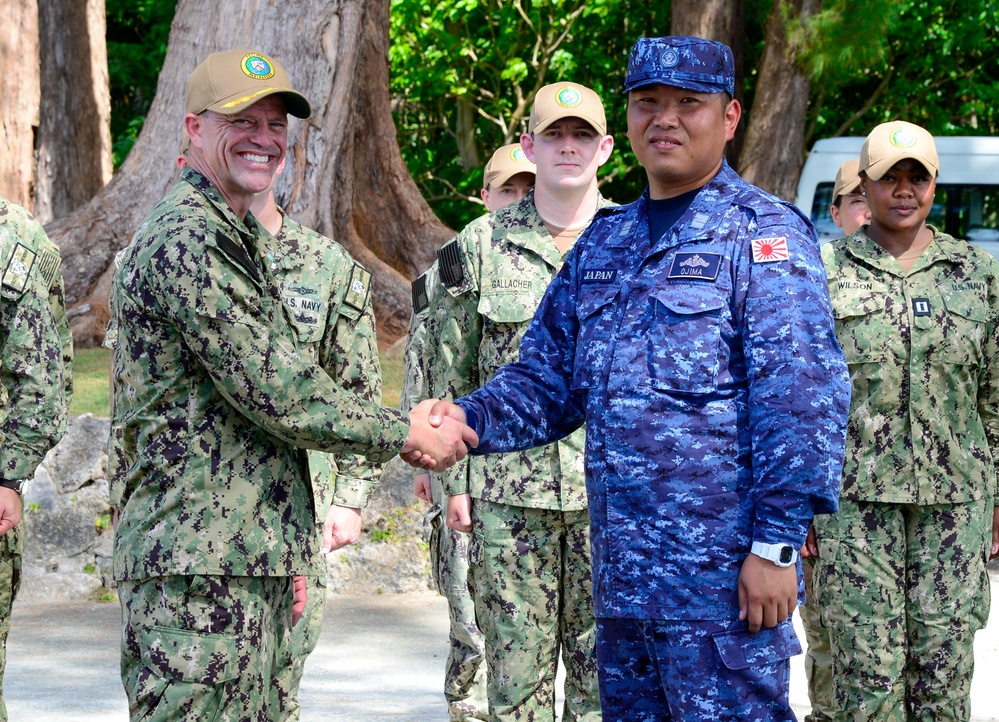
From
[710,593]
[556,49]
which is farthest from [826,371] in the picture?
[556,49]

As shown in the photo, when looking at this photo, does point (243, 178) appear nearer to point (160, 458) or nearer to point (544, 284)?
point (160, 458)

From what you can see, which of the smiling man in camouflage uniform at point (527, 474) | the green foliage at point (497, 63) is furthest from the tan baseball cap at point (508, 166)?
the green foliage at point (497, 63)

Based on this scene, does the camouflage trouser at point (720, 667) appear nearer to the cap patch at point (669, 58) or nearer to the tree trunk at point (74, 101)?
the cap patch at point (669, 58)

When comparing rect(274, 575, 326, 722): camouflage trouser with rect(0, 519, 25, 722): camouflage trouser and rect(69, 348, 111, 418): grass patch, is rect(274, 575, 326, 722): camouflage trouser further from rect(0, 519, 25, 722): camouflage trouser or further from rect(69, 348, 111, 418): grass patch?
rect(69, 348, 111, 418): grass patch

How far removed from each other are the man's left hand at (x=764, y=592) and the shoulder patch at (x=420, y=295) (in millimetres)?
3025

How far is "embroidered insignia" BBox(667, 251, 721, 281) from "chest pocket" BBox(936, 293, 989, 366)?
77.3 inches

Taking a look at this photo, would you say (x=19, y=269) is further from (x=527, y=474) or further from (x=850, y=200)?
(x=850, y=200)

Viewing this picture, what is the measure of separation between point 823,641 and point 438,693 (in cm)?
179

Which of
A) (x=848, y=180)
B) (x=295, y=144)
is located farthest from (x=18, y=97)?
(x=848, y=180)

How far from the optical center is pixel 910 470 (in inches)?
205

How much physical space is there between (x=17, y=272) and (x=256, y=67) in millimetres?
1351

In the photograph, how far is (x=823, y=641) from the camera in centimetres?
598

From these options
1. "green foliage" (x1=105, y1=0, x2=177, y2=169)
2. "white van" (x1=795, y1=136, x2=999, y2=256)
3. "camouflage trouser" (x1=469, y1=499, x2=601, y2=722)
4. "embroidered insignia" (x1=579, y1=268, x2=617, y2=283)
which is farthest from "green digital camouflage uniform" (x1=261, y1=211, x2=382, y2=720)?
"green foliage" (x1=105, y1=0, x2=177, y2=169)

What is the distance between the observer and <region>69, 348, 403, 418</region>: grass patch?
9.45 metres
